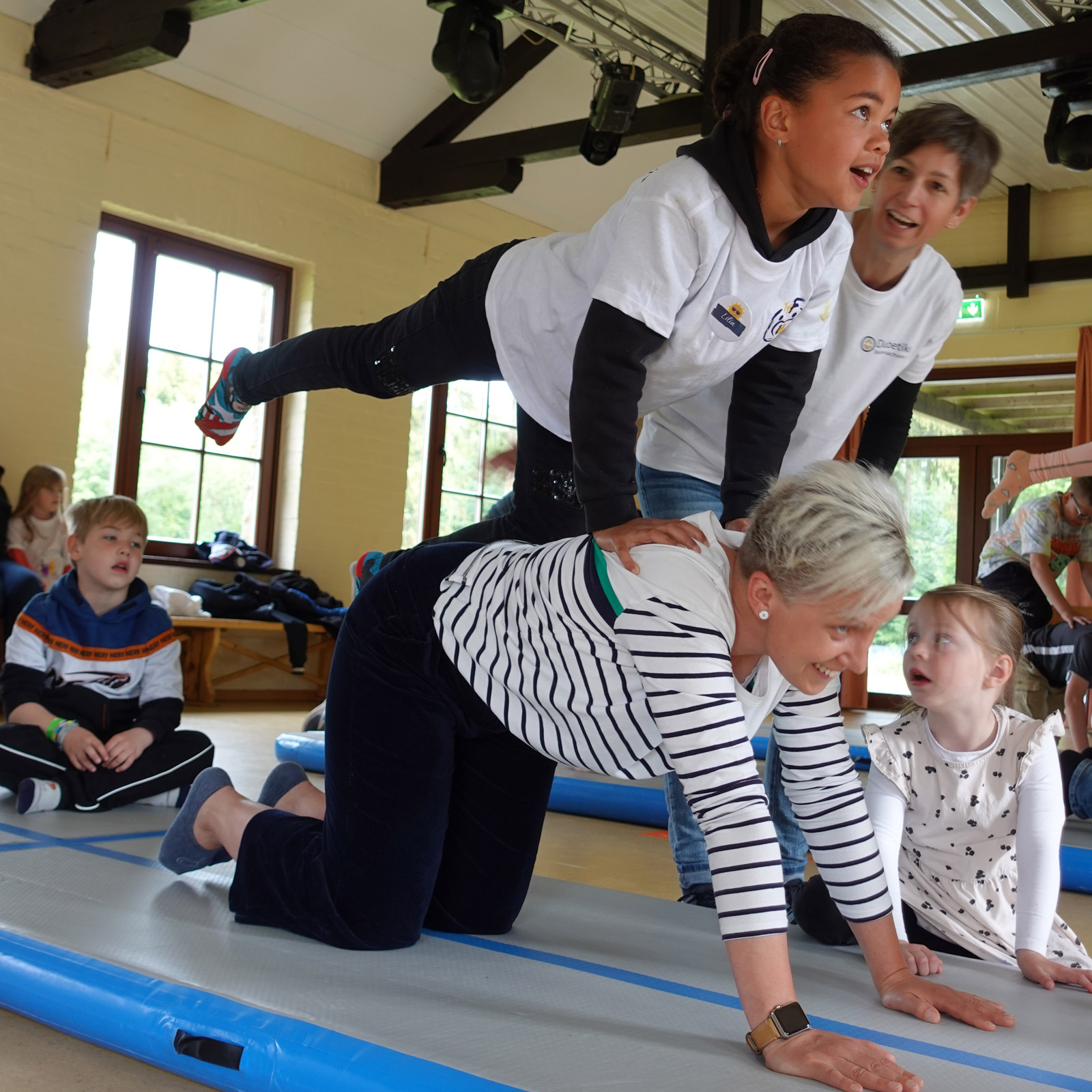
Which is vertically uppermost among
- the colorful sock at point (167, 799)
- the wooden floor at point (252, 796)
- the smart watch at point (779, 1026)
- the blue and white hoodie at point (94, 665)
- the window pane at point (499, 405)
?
the window pane at point (499, 405)

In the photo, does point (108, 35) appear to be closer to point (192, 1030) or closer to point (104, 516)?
point (104, 516)

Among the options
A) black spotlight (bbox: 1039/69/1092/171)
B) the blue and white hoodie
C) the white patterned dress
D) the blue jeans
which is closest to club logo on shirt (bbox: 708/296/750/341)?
the blue jeans

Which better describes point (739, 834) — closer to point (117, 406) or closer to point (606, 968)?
point (606, 968)

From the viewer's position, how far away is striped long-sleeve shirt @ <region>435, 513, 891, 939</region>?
1.22 m

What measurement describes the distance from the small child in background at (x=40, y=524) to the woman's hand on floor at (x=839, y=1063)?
5085 millimetres

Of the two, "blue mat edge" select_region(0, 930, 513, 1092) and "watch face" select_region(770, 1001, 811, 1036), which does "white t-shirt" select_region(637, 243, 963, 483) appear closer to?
"watch face" select_region(770, 1001, 811, 1036)

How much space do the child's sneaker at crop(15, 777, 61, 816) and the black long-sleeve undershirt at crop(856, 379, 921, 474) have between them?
6.34 ft

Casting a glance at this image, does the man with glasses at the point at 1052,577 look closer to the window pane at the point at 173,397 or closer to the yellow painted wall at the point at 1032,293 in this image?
the yellow painted wall at the point at 1032,293

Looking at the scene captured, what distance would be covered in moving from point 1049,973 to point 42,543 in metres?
5.11

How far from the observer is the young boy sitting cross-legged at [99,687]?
8.80 ft

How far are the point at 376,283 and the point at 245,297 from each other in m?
0.91

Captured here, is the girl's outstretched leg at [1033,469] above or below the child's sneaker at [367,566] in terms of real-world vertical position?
above

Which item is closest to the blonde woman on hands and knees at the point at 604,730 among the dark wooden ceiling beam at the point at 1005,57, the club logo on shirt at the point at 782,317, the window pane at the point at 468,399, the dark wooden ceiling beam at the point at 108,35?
the club logo on shirt at the point at 782,317

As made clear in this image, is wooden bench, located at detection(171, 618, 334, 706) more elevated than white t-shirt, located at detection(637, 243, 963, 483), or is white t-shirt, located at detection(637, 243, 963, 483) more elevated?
white t-shirt, located at detection(637, 243, 963, 483)
